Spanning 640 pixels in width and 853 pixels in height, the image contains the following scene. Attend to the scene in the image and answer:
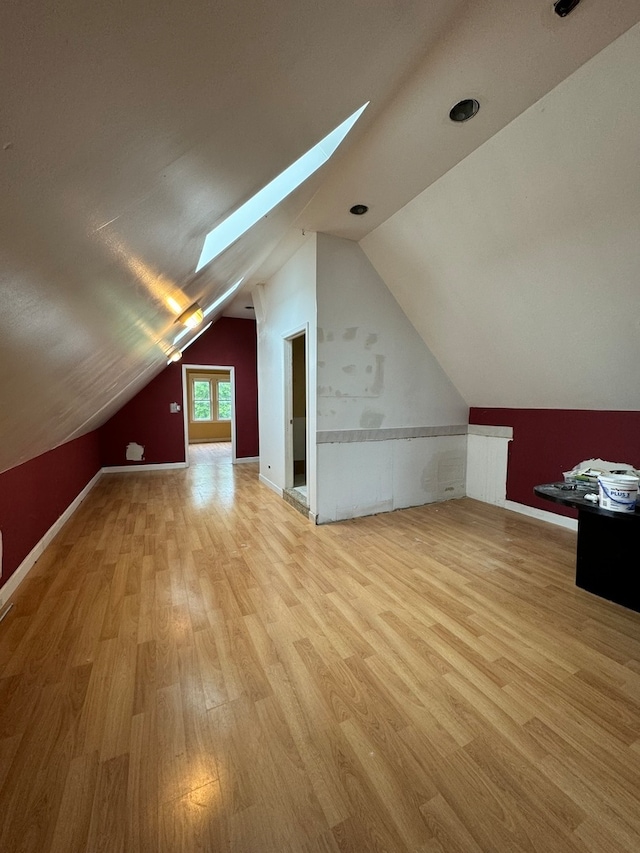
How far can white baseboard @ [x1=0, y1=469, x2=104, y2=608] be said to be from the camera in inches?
86.7

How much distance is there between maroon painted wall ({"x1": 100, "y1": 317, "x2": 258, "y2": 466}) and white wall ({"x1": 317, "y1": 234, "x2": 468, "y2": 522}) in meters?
3.78

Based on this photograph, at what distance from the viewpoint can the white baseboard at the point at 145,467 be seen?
592 cm

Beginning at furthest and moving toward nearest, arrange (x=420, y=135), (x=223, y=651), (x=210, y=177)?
(x=420, y=135)
(x=223, y=651)
(x=210, y=177)

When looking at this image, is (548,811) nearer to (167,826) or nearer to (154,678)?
(167,826)

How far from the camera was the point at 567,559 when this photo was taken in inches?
109

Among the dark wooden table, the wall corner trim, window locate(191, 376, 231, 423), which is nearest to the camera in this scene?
the dark wooden table

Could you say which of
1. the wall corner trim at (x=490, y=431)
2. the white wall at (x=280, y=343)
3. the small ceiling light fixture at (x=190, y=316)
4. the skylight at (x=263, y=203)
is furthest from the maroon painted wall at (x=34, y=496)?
the wall corner trim at (x=490, y=431)

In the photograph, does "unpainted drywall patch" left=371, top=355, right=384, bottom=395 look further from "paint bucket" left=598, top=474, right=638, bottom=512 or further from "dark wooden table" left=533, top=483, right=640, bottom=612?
"paint bucket" left=598, top=474, right=638, bottom=512

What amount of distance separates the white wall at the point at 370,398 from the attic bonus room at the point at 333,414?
1.4 inches

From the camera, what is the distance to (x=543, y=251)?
2311 mm

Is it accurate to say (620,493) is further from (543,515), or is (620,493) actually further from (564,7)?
(564,7)

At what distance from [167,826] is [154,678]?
2.09ft

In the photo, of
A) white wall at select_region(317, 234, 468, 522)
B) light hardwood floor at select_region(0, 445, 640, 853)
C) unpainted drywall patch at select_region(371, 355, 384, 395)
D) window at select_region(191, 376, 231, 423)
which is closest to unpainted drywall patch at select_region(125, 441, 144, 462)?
light hardwood floor at select_region(0, 445, 640, 853)

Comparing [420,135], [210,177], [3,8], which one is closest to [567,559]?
[420,135]
